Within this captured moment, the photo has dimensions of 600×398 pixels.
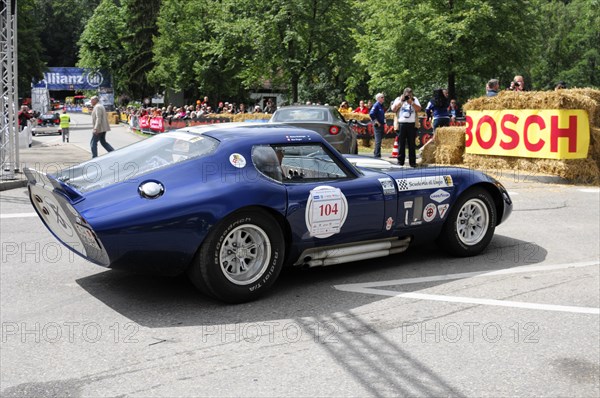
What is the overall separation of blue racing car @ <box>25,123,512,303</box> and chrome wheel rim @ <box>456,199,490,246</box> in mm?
146

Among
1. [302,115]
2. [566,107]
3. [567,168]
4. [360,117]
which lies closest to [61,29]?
[360,117]

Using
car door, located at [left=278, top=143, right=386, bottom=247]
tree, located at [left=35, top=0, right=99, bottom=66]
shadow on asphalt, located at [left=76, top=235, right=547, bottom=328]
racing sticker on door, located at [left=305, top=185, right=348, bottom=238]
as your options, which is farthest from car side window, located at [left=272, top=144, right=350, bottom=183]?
tree, located at [left=35, top=0, right=99, bottom=66]

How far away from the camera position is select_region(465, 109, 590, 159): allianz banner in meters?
13.3

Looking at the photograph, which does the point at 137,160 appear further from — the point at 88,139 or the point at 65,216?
the point at 88,139

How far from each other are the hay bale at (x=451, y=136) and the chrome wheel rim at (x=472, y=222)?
9.40 metres

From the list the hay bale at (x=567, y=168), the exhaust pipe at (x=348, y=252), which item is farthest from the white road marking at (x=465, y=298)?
the hay bale at (x=567, y=168)

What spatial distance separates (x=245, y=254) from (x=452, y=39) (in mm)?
28337

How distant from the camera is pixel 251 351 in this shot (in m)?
4.19

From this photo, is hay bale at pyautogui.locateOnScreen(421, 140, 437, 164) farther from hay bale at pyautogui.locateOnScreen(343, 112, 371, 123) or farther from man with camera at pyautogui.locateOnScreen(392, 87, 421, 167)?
hay bale at pyautogui.locateOnScreen(343, 112, 371, 123)

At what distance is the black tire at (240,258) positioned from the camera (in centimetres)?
488

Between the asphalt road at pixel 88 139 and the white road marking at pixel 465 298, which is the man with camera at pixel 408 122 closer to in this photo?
the white road marking at pixel 465 298

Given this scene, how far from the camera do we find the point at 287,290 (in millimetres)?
5543

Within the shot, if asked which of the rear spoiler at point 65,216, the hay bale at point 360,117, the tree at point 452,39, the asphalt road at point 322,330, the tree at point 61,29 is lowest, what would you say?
the asphalt road at point 322,330

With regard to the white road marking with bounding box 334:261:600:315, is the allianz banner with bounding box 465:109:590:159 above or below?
above
